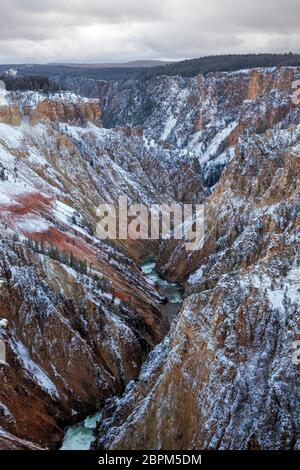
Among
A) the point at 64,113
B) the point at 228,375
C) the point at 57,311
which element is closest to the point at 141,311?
the point at 57,311

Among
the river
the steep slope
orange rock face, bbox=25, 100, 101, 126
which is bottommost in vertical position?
the river

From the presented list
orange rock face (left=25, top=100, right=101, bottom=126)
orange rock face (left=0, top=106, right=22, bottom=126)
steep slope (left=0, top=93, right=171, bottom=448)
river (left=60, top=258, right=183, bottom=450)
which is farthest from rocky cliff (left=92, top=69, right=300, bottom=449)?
orange rock face (left=25, top=100, right=101, bottom=126)

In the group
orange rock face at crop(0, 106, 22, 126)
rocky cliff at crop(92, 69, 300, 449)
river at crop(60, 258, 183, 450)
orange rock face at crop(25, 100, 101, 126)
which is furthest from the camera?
orange rock face at crop(25, 100, 101, 126)

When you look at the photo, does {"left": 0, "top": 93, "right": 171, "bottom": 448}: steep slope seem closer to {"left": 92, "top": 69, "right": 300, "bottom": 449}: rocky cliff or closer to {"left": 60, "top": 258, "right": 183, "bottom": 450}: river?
{"left": 60, "top": 258, "right": 183, "bottom": 450}: river

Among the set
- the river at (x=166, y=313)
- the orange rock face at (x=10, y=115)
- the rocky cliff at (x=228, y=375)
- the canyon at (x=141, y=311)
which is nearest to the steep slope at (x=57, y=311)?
the canyon at (x=141, y=311)

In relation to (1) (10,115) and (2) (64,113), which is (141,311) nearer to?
(1) (10,115)

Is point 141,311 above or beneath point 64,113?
beneath

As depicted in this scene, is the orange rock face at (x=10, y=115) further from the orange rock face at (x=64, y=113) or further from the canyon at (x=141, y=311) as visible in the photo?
the orange rock face at (x=64, y=113)
